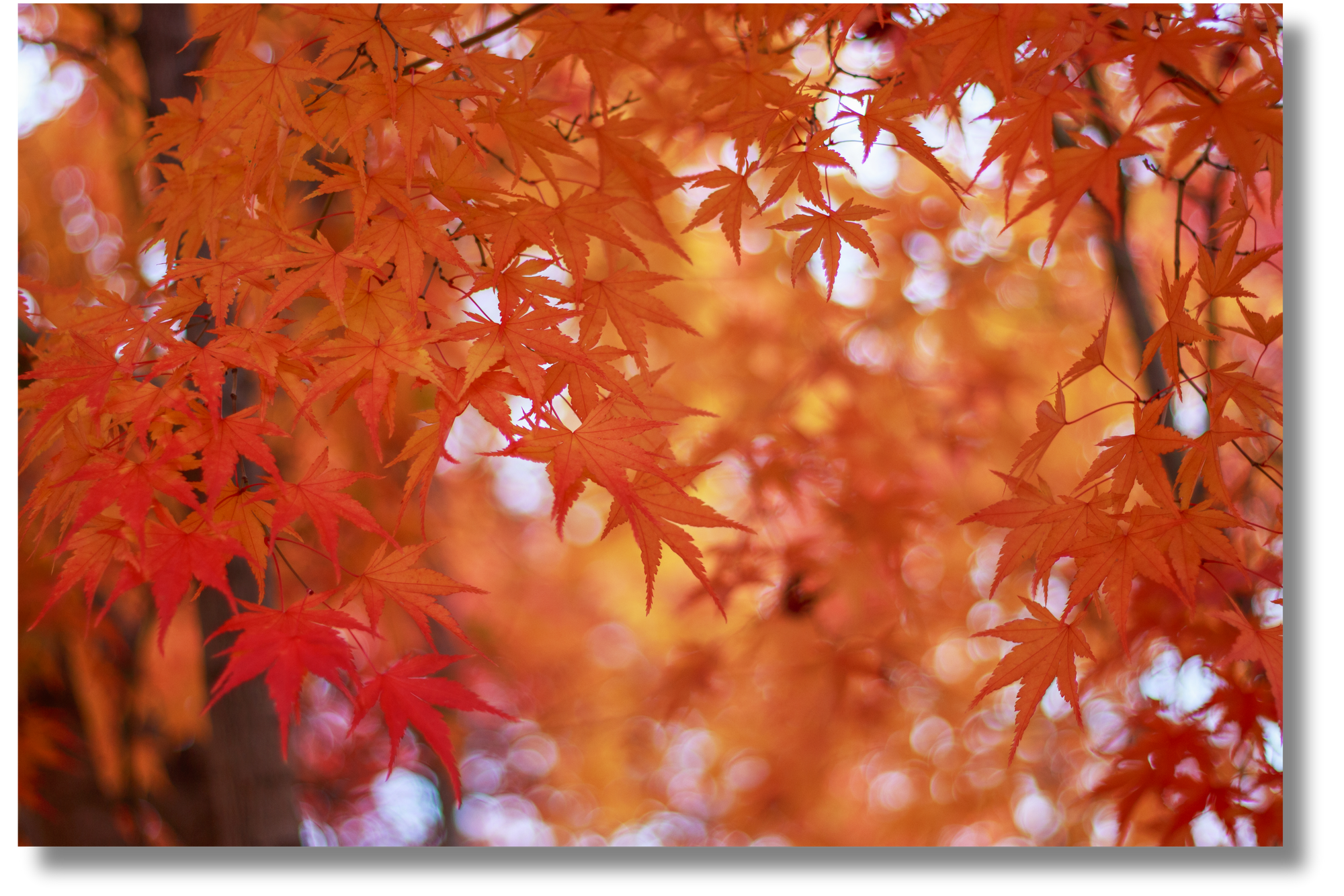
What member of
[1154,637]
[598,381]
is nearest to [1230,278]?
[598,381]

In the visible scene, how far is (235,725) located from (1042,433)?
7.64ft

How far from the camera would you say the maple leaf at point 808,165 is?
1.24 m

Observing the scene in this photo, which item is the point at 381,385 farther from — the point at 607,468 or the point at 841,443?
the point at 841,443

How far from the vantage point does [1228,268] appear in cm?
118

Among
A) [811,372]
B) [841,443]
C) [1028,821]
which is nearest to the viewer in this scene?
[841,443]

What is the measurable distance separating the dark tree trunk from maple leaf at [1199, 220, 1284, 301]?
2275 mm

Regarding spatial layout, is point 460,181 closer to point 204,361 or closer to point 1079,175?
point 204,361

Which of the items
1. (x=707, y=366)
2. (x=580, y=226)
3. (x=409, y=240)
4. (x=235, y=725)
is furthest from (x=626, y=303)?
(x=707, y=366)

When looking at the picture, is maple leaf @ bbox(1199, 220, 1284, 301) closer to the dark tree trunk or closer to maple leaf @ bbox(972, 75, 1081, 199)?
maple leaf @ bbox(972, 75, 1081, 199)

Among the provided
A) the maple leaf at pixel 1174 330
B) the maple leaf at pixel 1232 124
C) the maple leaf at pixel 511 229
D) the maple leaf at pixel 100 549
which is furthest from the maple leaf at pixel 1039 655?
the maple leaf at pixel 100 549

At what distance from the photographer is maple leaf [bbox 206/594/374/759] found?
3.25 feet

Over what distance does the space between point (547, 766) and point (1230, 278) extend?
20.7 feet
